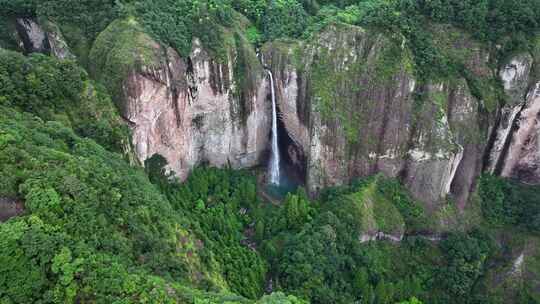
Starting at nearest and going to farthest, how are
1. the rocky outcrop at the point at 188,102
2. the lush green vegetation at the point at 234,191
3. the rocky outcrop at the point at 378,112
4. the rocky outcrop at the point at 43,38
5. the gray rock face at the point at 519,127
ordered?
the lush green vegetation at the point at 234,191 → the rocky outcrop at the point at 188,102 → the rocky outcrop at the point at 43,38 → the gray rock face at the point at 519,127 → the rocky outcrop at the point at 378,112

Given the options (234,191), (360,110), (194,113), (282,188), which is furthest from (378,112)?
(194,113)

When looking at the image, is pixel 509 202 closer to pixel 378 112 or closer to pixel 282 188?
pixel 378 112

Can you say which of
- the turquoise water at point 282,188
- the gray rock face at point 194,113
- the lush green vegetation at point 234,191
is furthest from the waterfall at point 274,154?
the lush green vegetation at point 234,191

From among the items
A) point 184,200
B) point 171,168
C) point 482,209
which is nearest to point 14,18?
point 171,168

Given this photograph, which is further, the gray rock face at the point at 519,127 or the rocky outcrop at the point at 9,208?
the gray rock face at the point at 519,127

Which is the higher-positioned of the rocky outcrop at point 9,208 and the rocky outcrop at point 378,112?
the rocky outcrop at point 9,208

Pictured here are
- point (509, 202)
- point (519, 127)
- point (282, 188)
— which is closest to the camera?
point (519, 127)

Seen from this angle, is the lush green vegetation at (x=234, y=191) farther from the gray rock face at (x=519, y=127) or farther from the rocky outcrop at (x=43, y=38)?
the gray rock face at (x=519, y=127)

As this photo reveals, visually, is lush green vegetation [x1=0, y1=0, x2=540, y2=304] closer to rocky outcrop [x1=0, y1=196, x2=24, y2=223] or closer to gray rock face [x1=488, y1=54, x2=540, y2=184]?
rocky outcrop [x1=0, y1=196, x2=24, y2=223]
